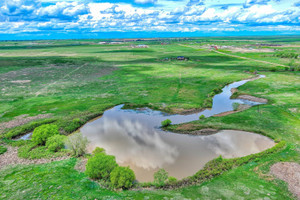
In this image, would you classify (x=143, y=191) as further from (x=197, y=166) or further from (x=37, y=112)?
(x=37, y=112)

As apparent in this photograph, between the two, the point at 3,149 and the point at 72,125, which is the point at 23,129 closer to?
the point at 3,149

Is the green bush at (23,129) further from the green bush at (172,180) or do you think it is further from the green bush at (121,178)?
the green bush at (172,180)

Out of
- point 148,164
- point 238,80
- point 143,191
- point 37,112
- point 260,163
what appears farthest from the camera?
point 238,80

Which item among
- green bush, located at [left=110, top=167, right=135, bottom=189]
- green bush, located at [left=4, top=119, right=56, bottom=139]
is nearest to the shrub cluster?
green bush, located at [left=110, top=167, right=135, bottom=189]

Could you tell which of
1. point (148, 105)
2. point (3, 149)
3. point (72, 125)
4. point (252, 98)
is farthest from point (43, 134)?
point (252, 98)

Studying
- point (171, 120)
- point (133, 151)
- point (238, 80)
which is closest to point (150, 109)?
point (171, 120)

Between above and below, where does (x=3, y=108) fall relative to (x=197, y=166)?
above
